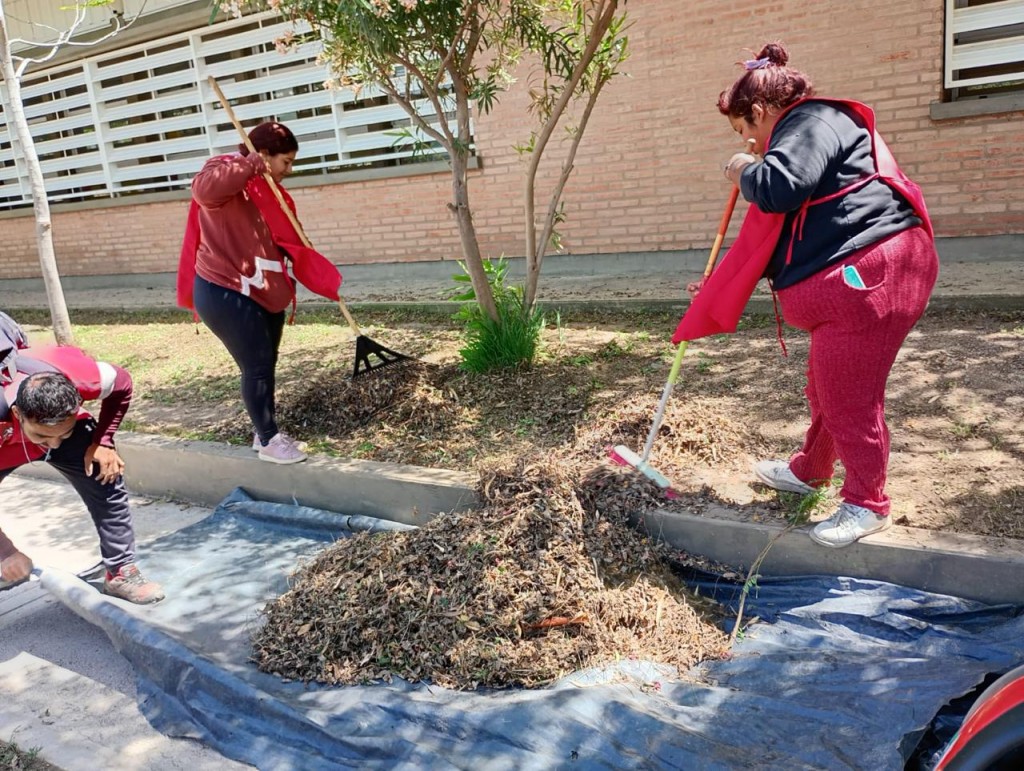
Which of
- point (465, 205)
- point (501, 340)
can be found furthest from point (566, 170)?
point (501, 340)

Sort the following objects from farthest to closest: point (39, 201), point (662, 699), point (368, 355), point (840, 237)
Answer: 1. point (39, 201)
2. point (368, 355)
3. point (840, 237)
4. point (662, 699)

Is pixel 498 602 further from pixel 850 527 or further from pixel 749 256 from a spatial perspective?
pixel 749 256

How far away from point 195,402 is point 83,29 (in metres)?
8.31

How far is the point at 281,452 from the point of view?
4.52 m

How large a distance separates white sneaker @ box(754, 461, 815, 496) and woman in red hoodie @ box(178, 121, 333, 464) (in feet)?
8.02

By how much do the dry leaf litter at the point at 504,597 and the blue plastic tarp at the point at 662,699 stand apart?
0.10 metres

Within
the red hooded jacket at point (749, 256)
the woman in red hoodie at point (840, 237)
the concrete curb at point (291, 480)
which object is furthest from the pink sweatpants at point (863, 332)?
the concrete curb at point (291, 480)

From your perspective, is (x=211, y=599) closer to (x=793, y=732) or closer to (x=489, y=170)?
(x=793, y=732)

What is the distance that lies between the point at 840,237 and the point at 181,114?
10522 mm

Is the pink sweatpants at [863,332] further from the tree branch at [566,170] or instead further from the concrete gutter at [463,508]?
the tree branch at [566,170]

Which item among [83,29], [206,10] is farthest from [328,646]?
[83,29]

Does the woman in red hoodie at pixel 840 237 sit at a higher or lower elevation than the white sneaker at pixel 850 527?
higher

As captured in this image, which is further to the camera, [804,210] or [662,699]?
[804,210]

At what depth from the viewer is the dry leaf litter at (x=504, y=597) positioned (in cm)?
292
